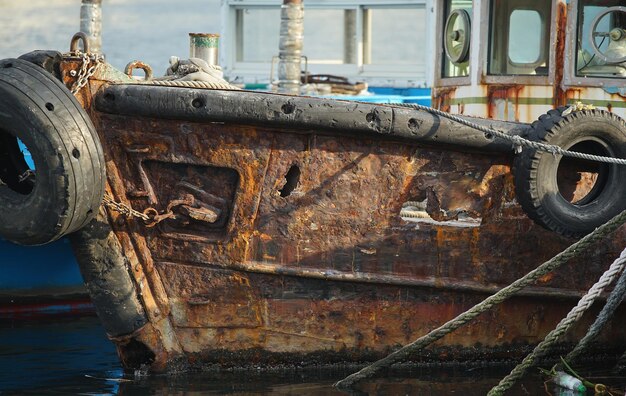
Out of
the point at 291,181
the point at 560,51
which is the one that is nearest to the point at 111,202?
the point at 291,181

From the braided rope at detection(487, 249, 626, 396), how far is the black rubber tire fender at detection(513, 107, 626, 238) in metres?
0.33

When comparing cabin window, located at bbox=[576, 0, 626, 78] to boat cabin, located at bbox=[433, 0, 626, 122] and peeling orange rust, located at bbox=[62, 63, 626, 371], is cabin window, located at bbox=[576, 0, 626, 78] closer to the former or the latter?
boat cabin, located at bbox=[433, 0, 626, 122]

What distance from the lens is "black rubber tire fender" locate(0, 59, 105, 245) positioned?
20.3 feet

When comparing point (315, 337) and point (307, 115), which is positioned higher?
point (307, 115)

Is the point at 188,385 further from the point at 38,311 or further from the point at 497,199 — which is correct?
the point at 38,311

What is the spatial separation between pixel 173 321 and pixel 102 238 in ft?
2.10

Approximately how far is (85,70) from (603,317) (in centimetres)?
324

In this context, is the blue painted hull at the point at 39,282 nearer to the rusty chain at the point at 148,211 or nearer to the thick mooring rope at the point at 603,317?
the rusty chain at the point at 148,211

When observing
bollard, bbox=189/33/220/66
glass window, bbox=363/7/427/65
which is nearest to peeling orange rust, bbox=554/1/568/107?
bollard, bbox=189/33/220/66

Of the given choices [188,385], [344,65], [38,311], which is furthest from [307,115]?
[344,65]

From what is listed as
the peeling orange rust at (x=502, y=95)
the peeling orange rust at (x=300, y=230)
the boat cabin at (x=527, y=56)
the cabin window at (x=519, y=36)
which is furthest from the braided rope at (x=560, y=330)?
the cabin window at (x=519, y=36)

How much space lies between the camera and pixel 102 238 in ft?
22.2

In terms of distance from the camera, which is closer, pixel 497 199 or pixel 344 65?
pixel 497 199

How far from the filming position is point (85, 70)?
21.6 ft
